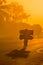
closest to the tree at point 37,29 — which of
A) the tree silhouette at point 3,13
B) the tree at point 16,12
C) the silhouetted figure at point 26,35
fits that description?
the silhouetted figure at point 26,35

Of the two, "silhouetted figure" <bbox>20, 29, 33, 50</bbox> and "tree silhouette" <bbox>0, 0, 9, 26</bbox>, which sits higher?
"tree silhouette" <bbox>0, 0, 9, 26</bbox>

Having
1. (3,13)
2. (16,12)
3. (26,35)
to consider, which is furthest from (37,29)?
(3,13)

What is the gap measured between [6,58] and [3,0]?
0.66 metres

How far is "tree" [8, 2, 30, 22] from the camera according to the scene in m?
2.05

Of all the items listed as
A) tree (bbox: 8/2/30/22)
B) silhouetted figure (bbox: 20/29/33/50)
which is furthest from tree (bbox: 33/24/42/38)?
tree (bbox: 8/2/30/22)

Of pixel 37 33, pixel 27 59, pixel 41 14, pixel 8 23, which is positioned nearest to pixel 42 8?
pixel 41 14

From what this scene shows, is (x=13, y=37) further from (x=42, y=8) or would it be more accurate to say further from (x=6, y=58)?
(x=42, y=8)

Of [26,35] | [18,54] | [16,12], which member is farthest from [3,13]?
[18,54]

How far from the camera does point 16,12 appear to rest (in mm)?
2055

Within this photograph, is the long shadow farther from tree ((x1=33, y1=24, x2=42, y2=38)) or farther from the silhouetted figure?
tree ((x1=33, y1=24, x2=42, y2=38))

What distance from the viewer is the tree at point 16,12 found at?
205cm

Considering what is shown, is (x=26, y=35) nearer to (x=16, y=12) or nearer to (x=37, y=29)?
(x=37, y=29)

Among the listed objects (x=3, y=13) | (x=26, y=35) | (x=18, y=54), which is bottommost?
(x=18, y=54)

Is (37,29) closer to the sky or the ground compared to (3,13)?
closer to the ground
